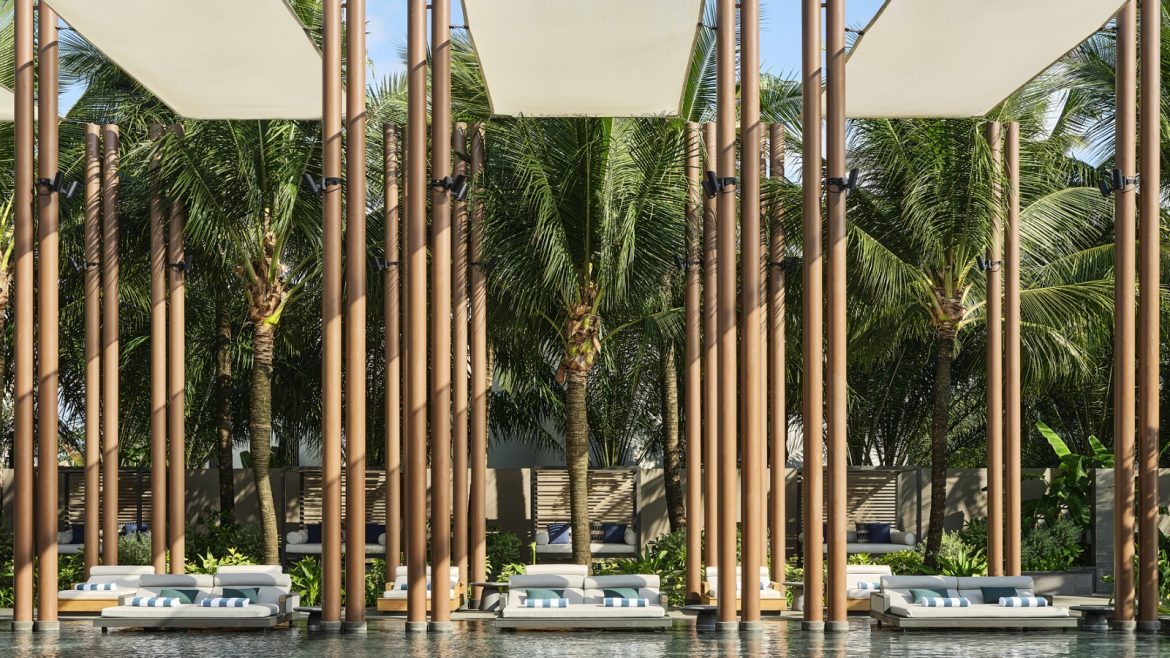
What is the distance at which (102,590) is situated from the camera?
16609 millimetres

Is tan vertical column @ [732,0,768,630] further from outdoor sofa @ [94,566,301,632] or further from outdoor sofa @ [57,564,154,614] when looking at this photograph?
outdoor sofa @ [57,564,154,614]

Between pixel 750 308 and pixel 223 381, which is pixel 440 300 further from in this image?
pixel 223 381

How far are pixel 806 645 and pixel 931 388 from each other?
57.3 feet

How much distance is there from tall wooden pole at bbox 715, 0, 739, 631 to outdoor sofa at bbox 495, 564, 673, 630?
88 centimetres

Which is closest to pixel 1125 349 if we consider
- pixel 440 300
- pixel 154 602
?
pixel 440 300

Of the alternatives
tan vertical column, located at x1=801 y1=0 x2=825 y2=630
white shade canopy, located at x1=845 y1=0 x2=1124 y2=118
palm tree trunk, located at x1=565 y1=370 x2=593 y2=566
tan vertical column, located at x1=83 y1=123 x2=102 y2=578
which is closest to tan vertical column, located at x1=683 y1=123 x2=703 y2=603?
palm tree trunk, located at x1=565 y1=370 x2=593 y2=566

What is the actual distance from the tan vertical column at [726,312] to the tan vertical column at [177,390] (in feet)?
24.8

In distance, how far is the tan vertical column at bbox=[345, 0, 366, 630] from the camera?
46.1 feet

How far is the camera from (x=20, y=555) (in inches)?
576

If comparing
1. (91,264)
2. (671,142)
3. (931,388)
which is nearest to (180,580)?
(91,264)

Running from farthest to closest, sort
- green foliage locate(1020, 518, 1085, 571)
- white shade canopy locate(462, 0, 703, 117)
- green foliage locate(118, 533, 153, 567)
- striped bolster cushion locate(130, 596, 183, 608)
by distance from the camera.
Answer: green foliage locate(118, 533, 153, 567) → green foliage locate(1020, 518, 1085, 571) → striped bolster cushion locate(130, 596, 183, 608) → white shade canopy locate(462, 0, 703, 117)

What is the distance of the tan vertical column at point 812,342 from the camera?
1358 centimetres

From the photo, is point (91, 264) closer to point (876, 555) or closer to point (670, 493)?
point (670, 493)

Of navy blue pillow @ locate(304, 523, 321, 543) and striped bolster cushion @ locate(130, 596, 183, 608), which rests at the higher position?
striped bolster cushion @ locate(130, 596, 183, 608)
